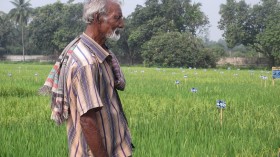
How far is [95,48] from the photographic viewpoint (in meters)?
1.59

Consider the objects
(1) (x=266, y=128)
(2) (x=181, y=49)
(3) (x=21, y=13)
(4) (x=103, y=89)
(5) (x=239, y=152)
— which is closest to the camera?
(4) (x=103, y=89)

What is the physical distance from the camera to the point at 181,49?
2839 centimetres

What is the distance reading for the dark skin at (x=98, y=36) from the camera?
4.88 ft

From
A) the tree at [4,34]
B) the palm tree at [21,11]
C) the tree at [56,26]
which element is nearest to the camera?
the tree at [56,26]

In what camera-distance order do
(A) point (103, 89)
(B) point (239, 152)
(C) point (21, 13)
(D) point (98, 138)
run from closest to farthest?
(D) point (98, 138) < (A) point (103, 89) < (B) point (239, 152) < (C) point (21, 13)

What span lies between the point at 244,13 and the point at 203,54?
6814 mm

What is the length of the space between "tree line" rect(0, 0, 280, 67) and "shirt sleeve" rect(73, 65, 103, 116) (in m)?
23.1

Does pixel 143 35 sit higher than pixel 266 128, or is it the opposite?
pixel 143 35

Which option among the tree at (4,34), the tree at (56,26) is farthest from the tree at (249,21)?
→ the tree at (4,34)

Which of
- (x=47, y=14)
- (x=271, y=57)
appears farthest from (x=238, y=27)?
(x=47, y=14)

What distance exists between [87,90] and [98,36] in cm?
27

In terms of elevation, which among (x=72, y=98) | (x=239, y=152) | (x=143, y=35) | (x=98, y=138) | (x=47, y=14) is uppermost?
(x=47, y=14)

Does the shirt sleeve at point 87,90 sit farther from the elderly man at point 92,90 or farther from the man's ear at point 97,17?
the man's ear at point 97,17

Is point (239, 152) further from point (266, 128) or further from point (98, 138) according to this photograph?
point (98, 138)
